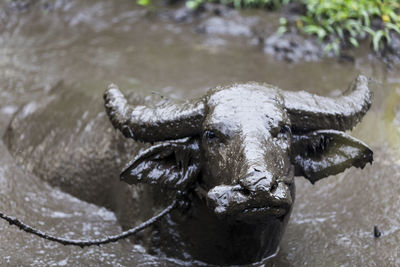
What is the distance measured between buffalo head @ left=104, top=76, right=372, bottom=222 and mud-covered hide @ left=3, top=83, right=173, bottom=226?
2.16ft

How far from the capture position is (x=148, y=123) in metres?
3.74

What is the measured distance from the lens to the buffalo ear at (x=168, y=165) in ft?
12.5

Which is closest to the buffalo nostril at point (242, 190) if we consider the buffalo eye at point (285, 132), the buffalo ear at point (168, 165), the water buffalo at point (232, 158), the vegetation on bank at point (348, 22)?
the water buffalo at point (232, 158)

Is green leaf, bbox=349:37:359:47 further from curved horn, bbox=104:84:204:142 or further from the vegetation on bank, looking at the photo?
curved horn, bbox=104:84:204:142

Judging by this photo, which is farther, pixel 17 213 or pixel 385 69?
pixel 385 69

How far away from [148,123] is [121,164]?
4.06 feet

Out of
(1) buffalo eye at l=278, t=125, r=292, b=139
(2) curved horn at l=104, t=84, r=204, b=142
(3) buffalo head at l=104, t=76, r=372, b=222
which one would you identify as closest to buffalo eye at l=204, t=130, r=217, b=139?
(3) buffalo head at l=104, t=76, r=372, b=222

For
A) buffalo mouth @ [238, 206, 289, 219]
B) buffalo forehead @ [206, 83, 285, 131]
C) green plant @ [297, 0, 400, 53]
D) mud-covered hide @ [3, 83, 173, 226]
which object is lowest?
green plant @ [297, 0, 400, 53]

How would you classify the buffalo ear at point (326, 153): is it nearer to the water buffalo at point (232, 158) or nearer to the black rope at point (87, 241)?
the water buffalo at point (232, 158)

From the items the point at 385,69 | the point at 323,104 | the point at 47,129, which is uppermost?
the point at 323,104

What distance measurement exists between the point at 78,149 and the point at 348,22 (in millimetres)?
4507

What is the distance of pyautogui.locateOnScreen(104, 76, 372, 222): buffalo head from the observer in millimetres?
3396

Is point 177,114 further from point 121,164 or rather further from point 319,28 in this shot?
point 319,28

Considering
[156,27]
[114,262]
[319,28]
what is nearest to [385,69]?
[319,28]
